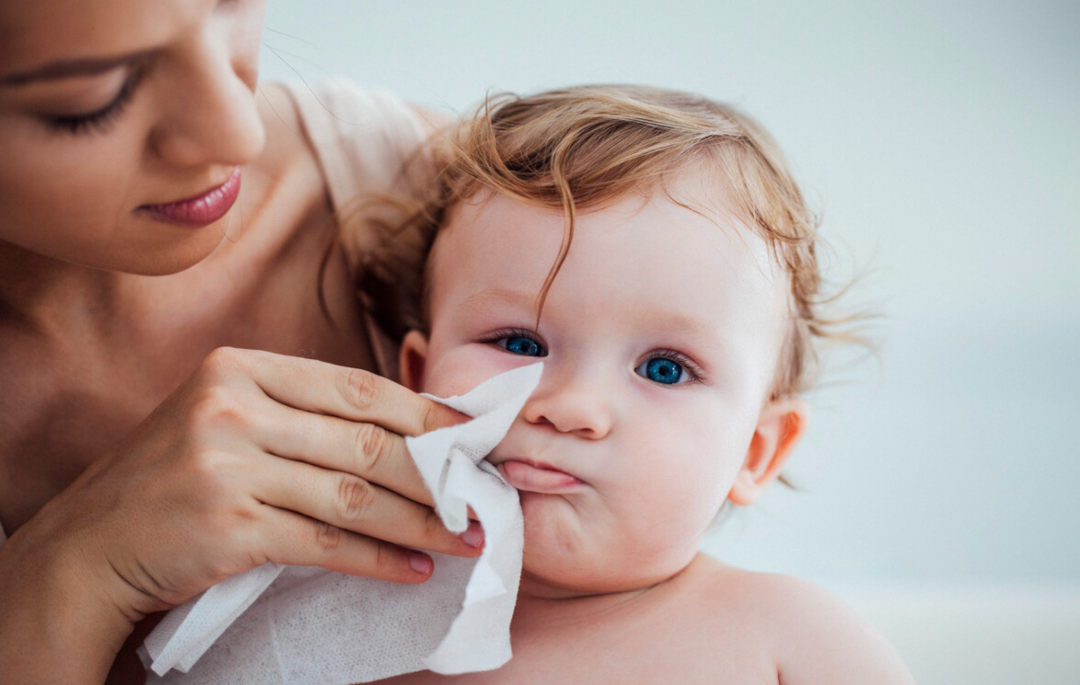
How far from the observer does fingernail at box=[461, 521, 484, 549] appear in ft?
2.72

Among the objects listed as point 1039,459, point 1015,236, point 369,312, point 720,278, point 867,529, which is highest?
point 720,278

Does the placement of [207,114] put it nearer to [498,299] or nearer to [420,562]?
[498,299]

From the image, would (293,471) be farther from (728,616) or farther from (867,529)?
(867,529)

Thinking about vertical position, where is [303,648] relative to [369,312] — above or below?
below

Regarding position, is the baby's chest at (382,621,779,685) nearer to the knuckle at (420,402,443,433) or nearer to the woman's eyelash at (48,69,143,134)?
the knuckle at (420,402,443,433)

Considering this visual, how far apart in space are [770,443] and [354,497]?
0.56m

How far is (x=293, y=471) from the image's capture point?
2.48ft

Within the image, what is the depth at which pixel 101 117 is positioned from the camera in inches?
25.3

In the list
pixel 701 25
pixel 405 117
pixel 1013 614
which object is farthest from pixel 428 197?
pixel 1013 614

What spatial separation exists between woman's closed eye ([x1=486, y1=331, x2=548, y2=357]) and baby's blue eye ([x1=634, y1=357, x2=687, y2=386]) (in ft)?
0.37

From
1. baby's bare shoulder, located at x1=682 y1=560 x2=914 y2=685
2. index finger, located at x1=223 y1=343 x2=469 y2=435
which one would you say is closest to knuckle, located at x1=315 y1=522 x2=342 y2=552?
index finger, located at x1=223 y1=343 x2=469 y2=435

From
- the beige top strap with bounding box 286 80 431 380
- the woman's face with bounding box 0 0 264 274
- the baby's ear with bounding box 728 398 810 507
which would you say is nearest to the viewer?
the woman's face with bounding box 0 0 264 274

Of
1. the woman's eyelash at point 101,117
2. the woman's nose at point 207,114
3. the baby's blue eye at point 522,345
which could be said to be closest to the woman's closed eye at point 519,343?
the baby's blue eye at point 522,345

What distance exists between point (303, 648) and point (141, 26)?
0.69 metres
